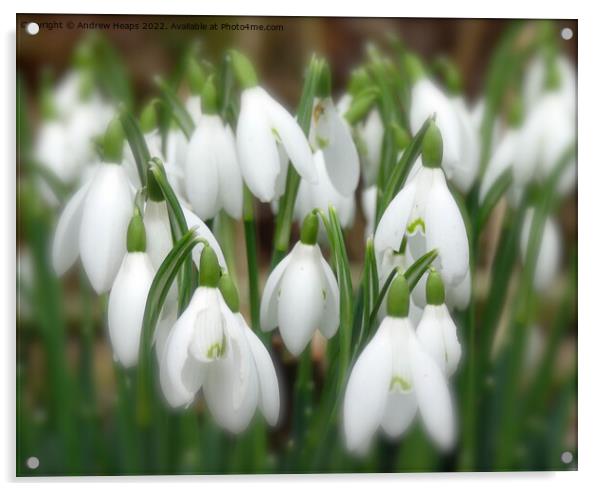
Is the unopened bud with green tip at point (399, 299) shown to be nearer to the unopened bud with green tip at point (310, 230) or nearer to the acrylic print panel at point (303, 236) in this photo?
the acrylic print panel at point (303, 236)

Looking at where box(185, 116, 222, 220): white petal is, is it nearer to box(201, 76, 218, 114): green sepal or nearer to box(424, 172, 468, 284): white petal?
box(201, 76, 218, 114): green sepal

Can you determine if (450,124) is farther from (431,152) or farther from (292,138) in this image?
(292,138)

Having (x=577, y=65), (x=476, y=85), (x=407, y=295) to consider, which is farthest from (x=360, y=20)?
(x=407, y=295)

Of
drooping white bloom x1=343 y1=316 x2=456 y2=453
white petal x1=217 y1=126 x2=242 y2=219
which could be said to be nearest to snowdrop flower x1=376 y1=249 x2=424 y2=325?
drooping white bloom x1=343 y1=316 x2=456 y2=453

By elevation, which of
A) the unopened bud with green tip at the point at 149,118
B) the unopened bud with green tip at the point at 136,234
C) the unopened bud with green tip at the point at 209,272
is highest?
the unopened bud with green tip at the point at 149,118

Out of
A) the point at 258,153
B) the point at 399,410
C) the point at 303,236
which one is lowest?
the point at 399,410

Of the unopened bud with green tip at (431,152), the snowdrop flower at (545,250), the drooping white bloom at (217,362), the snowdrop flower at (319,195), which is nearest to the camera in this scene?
the drooping white bloom at (217,362)

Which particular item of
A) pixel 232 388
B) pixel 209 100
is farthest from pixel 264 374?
pixel 209 100

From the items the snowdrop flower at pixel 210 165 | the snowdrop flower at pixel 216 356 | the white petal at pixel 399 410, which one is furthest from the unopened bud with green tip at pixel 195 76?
the white petal at pixel 399 410
